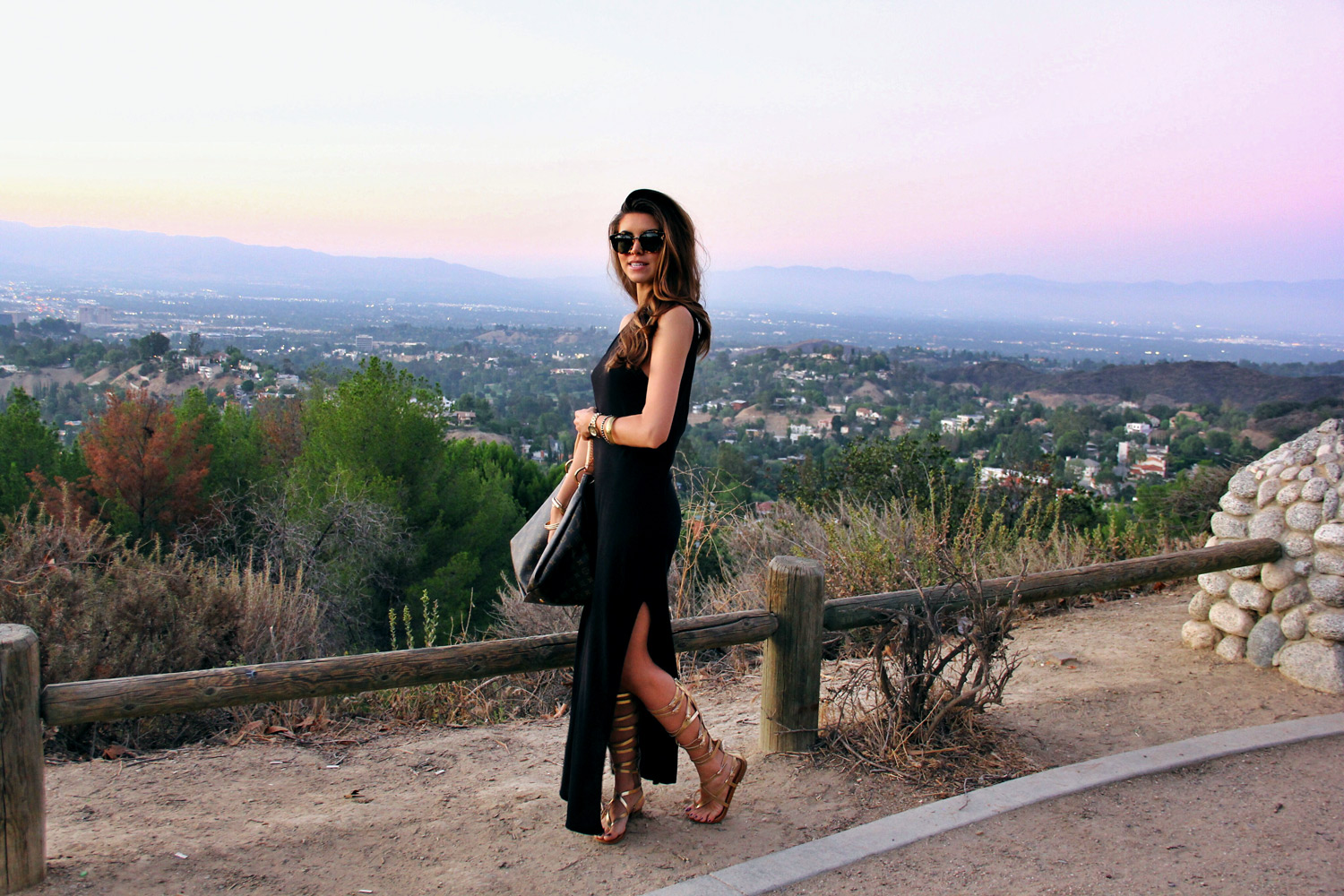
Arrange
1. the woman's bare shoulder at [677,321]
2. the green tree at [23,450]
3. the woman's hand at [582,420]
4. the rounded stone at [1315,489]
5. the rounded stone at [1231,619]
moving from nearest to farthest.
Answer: the woman's bare shoulder at [677,321] < the woman's hand at [582,420] < the rounded stone at [1315,489] < the rounded stone at [1231,619] < the green tree at [23,450]

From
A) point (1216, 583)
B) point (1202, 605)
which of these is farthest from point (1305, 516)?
point (1202, 605)

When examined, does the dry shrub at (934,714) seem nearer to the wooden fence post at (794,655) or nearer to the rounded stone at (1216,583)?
the wooden fence post at (794,655)

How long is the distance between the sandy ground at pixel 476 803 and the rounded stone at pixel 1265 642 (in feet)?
0.30

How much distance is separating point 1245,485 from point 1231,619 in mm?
673

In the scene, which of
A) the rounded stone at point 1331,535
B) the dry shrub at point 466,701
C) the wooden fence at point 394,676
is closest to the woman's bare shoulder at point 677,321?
the wooden fence at point 394,676

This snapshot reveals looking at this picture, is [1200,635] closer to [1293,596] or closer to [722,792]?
[1293,596]

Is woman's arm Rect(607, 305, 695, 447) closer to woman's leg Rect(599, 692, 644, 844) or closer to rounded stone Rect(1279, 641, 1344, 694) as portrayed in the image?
woman's leg Rect(599, 692, 644, 844)

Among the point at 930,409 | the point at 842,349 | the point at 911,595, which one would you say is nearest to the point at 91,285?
Answer: the point at 842,349

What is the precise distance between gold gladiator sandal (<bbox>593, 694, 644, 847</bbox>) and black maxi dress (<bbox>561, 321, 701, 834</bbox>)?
65 millimetres

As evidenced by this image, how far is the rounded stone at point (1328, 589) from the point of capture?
12.5ft

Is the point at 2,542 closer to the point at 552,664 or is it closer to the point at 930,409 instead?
the point at 552,664

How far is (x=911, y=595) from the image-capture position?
3.35m

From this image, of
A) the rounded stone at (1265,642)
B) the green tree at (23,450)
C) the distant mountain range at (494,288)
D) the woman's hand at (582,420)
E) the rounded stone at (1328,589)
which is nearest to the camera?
the woman's hand at (582,420)

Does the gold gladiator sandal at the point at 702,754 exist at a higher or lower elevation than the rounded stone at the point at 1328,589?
lower
